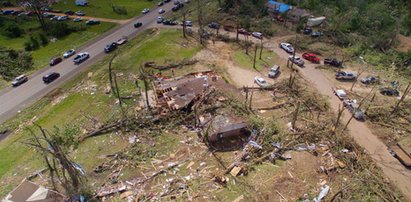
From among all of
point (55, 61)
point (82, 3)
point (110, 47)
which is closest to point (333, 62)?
point (110, 47)

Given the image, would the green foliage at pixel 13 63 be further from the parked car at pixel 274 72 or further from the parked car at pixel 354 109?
the parked car at pixel 354 109

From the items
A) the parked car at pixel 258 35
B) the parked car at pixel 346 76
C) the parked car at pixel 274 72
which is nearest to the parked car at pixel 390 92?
the parked car at pixel 346 76

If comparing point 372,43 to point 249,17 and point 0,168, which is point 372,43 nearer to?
point 249,17

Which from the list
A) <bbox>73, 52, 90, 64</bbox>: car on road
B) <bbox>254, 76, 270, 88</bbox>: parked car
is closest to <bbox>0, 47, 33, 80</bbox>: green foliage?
<bbox>73, 52, 90, 64</bbox>: car on road

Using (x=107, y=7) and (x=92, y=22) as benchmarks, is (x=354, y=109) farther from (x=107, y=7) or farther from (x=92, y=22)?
(x=107, y=7)

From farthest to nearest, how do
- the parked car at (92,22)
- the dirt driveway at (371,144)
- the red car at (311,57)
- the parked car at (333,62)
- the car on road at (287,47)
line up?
1. the parked car at (92,22)
2. the car on road at (287,47)
3. the red car at (311,57)
4. the parked car at (333,62)
5. the dirt driveway at (371,144)

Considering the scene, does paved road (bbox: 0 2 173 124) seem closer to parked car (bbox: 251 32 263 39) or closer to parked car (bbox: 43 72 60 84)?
parked car (bbox: 43 72 60 84)
